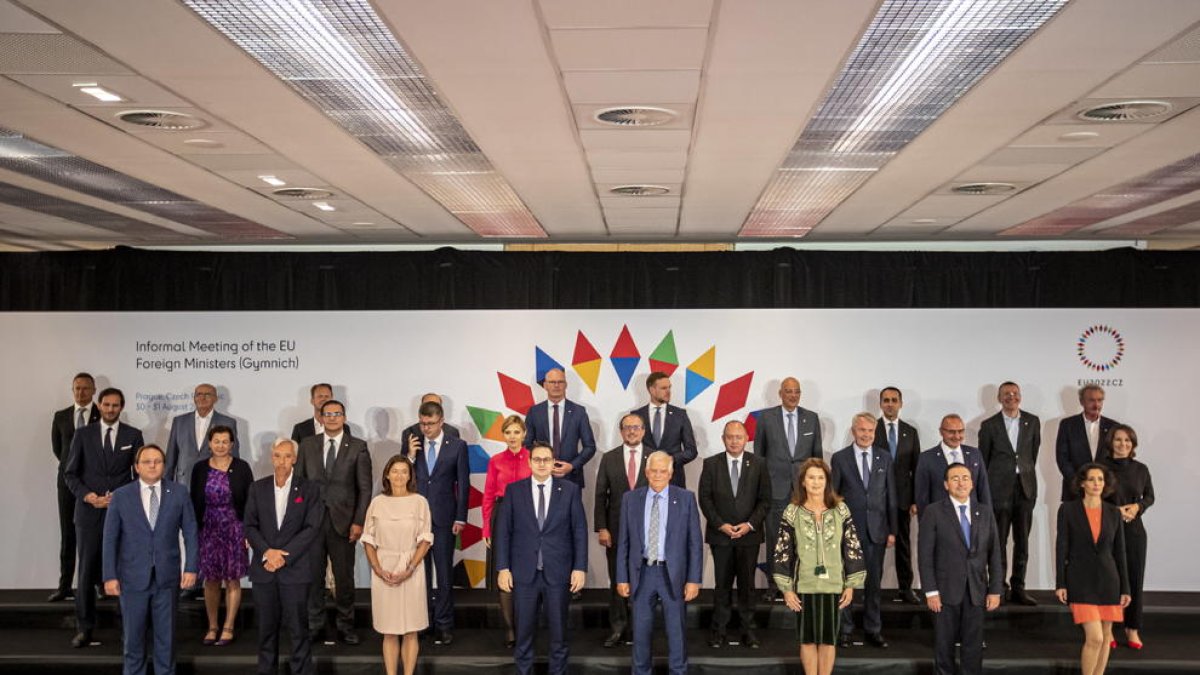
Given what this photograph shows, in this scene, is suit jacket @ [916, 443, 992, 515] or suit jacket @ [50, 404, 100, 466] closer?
suit jacket @ [916, 443, 992, 515]

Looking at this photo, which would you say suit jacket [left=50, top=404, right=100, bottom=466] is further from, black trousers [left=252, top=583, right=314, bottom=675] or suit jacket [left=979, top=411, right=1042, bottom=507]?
suit jacket [left=979, top=411, right=1042, bottom=507]

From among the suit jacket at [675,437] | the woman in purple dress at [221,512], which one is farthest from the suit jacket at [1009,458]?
the woman in purple dress at [221,512]

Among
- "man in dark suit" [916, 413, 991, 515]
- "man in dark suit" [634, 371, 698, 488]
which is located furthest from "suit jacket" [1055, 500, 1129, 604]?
"man in dark suit" [634, 371, 698, 488]

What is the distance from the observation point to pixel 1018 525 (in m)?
8.52

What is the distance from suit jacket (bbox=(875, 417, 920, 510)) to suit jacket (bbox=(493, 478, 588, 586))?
285cm

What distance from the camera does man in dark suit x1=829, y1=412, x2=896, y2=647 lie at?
763 cm

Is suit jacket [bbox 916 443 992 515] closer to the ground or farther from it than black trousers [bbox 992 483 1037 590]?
farther from it

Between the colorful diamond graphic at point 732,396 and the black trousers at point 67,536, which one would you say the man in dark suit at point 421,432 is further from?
the black trousers at point 67,536

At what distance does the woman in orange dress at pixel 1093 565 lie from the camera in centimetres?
677

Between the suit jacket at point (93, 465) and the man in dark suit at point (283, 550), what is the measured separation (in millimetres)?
1710

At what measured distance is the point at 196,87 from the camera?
473 centimetres

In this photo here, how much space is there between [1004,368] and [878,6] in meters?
6.44

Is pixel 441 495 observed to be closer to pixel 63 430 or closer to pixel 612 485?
pixel 612 485

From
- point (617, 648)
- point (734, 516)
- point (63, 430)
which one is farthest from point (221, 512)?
point (734, 516)
